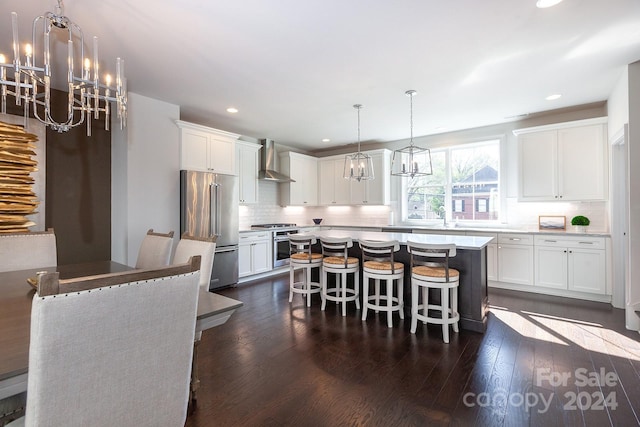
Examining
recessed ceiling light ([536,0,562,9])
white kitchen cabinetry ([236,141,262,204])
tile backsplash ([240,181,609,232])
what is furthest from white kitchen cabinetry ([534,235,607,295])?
white kitchen cabinetry ([236,141,262,204])

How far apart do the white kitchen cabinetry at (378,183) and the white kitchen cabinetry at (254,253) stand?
226cm

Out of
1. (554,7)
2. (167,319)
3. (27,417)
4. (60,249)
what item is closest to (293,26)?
(554,7)

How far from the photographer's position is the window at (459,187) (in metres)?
5.40

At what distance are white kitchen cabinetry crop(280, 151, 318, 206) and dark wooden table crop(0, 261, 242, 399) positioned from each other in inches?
171

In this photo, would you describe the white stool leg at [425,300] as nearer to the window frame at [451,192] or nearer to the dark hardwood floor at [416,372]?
the dark hardwood floor at [416,372]

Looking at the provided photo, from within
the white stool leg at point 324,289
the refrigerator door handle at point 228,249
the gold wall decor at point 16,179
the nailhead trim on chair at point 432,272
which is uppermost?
the gold wall decor at point 16,179

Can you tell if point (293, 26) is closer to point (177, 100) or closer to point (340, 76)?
point (340, 76)

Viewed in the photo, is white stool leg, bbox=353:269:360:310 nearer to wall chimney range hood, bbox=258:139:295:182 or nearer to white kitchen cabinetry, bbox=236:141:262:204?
white kitchen cabinetry, bbox=236:141:262:204

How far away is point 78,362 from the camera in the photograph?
0.87 meters

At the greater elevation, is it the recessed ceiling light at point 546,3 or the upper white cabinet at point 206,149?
the recessed ceiling light at point 546,3

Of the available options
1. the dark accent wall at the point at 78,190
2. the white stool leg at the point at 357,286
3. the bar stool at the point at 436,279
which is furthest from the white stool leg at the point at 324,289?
the dark accent wall at the point at 78,190

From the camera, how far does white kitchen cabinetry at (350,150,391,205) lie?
6281 millimetres

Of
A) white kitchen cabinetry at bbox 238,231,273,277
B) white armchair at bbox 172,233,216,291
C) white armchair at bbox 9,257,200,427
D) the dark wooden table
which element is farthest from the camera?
white kitchen cabinetry at bbox 238,231,273,277

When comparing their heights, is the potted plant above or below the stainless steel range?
above
